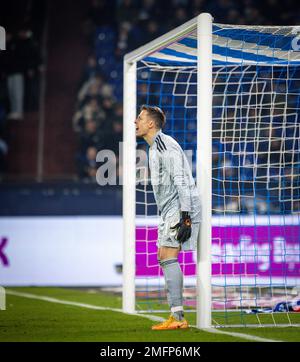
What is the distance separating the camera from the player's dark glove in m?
6.79

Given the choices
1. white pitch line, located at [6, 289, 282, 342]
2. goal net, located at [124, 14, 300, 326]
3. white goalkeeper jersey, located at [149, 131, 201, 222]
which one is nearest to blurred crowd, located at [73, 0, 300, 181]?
goal net, located at [124, 14, 300, 326]

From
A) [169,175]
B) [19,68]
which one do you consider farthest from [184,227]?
[19,68]

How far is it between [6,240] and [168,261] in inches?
233

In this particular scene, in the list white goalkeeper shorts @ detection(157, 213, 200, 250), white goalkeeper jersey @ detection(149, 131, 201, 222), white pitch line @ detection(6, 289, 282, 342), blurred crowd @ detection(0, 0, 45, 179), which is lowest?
white pitch line @ detection(6, 289, 282, 342)

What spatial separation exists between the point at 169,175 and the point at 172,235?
475mm

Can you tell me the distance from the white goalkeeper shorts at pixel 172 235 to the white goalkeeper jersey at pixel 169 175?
5 centimetres

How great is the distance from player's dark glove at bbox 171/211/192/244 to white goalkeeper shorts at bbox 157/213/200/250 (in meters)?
0.14

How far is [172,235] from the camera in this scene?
22.9 ft

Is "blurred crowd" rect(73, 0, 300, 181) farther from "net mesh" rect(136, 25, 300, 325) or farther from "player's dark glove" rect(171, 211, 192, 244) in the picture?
"player's dark glove" rect(171, 211, 192, 244)

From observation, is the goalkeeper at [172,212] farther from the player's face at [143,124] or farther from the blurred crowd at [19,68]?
the blurred crowd at [19,68]

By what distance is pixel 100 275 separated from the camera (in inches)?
497

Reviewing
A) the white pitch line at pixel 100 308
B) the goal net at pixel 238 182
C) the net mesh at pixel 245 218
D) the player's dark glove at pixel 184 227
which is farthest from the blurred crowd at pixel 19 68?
the player's dark glove at pixel 184 227
